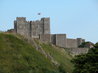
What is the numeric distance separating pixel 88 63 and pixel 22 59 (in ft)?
35.7

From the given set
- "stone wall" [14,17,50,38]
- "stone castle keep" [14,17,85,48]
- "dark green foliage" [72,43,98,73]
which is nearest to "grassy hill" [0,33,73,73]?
"dark green foliage" [72,43,98,73]

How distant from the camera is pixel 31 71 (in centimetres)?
5094

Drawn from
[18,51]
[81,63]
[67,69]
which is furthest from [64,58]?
[81,63]

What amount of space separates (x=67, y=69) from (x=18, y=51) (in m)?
6.52

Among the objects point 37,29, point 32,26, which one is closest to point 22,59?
point 32,26

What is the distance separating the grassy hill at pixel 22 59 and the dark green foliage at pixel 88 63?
688 cm

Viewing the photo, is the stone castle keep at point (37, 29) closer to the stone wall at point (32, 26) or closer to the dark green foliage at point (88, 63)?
the stone wall at point (32, 26)

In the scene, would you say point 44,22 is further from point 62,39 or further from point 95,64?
point 95,64

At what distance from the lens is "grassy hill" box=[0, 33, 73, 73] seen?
5169cm

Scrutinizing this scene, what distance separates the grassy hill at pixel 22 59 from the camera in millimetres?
51688

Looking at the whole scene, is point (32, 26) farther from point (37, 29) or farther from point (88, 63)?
point (88, 63)

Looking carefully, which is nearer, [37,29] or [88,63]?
[88,63]

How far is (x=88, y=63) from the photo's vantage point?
4444 cm

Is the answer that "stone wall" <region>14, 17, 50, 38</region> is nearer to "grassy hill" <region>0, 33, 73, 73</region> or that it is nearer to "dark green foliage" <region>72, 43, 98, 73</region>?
"grassy hill" <region>0, 33, 73, 73</region>
